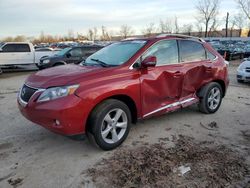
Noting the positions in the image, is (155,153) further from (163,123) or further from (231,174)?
(163,123)

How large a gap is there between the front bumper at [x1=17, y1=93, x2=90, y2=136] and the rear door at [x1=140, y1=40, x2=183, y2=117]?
1.18 metres

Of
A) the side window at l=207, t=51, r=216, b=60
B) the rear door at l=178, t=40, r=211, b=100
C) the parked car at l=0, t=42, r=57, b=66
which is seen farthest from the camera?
the parked car at l=0, t=42, r=57, b=66

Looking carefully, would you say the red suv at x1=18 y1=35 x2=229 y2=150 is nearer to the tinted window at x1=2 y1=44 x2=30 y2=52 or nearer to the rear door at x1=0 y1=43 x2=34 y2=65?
the rear door at x1=0 y1=43 x2=34 y2=65

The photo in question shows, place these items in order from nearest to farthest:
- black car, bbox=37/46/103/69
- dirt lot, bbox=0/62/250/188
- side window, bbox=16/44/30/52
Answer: dirt lot, bbox=0/62/250/188 < black car, bbox=37/46/103/69 < side window, bbox=16/44/30/52

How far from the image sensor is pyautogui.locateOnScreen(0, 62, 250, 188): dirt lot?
3344 mm

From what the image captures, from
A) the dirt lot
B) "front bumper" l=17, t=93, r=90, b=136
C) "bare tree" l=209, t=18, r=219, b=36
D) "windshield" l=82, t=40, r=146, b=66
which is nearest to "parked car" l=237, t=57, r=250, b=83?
the dirt lot

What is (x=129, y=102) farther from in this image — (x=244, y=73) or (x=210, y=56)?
(x=244, y=73)

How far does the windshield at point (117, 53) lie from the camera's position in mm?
4544

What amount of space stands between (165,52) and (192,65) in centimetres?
74

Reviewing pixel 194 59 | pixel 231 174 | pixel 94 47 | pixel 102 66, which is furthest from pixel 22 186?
pixel 94 47

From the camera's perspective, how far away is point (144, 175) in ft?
11.1

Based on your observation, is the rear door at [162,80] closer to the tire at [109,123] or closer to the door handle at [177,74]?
the door handle at [177,74]

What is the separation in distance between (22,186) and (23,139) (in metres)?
1.60

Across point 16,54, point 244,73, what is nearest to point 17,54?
point 16,54
